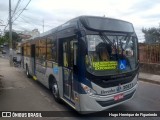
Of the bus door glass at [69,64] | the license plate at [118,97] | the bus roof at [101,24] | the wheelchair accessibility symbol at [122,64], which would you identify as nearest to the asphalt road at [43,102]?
the license plate at [118,97]

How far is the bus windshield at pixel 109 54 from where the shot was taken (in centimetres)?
626

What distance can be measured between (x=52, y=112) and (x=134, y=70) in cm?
290

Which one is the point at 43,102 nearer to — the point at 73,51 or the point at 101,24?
the point at 73,51

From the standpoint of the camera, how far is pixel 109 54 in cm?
660

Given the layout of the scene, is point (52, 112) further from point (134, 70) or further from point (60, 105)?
point (134, 70)

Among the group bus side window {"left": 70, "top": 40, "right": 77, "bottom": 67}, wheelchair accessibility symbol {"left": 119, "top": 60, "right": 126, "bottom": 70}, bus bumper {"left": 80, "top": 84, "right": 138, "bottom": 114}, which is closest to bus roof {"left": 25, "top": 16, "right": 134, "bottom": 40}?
bus side window {"left": 70, "top": 40, "right": 77, "bottom": 67}

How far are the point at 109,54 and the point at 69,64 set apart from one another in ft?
4.32

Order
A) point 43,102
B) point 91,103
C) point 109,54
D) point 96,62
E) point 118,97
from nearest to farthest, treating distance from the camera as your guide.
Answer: point 91,103 → point 96,62 → point 109,54 → point 118,97 → point 43,102

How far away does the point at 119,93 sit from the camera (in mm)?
6750

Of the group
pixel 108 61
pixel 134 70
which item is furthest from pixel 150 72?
pixel 108 61

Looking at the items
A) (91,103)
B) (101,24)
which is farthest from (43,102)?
(101,24)

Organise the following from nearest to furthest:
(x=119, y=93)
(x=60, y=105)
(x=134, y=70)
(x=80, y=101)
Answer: (x=80, y=101), (x=119, y=93), (x=134, y=70), (x=60, y=105)

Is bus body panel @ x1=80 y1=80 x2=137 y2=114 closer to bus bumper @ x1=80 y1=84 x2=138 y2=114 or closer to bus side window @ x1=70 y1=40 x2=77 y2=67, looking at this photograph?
bus bumper @ x1=80 y1=84 x2=138 y2=114

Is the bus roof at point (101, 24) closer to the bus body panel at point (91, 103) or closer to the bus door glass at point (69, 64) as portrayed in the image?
the bus door glass at point (69, 64)
